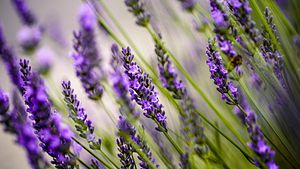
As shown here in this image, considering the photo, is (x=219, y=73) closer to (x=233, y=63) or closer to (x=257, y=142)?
(x=233, y=63)

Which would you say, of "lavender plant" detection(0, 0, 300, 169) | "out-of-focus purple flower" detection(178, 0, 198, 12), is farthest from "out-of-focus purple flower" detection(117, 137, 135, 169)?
"out-of-focus purple flower" detection(178, 0, 198, 12)

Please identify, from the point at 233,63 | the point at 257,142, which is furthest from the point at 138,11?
the point at 257,142

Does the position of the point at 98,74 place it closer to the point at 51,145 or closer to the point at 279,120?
the point at 51,145

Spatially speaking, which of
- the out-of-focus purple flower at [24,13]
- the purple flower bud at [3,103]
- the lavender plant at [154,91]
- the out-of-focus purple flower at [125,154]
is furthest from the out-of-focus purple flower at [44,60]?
the out-of-focus purple flower at [24,13]

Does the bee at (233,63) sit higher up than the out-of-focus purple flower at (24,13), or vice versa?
the out-of-focus purple flower at (24,13)

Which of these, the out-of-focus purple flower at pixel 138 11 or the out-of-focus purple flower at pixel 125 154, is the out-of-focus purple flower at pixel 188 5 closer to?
the out-of-focus purple flower at pixel 138 11

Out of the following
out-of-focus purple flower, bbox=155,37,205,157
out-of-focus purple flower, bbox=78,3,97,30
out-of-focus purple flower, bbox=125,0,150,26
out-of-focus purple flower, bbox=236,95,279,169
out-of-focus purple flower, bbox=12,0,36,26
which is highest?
out-of-focus purple flower, bbox=12,0,36,26

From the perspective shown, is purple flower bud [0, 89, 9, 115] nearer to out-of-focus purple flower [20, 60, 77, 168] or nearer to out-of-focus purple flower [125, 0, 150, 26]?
out-of-focus purple flower [20, 60, 77, 168]
